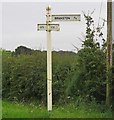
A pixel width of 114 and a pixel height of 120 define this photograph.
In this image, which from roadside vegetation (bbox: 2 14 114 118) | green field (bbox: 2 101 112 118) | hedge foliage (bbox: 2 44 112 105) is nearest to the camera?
green field (bbox: 2 101 112 118)

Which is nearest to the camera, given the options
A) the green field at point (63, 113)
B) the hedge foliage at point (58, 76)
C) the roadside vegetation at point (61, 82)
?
the green field at point (63, 113)

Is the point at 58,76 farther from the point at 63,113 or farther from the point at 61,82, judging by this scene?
the point at 63,113

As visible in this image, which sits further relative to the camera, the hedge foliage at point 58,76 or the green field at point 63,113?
the hedge foliage at point 58,76

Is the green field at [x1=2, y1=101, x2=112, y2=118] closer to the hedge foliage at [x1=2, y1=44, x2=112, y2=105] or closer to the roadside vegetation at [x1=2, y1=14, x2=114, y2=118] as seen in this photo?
the roadside vegetation at [x1=2, y1=14, x2=114, y2=118]

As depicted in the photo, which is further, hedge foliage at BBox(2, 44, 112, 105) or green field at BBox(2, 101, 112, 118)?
hedge foliage at BBox(2, 44, 112, 105)

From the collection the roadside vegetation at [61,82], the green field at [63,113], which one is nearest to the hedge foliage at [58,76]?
the roadside vegetation at [61,82]

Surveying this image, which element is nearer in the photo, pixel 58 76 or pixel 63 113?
pixel 63 113

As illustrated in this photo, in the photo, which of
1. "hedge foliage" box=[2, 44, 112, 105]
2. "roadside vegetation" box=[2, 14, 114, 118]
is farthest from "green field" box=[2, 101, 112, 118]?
"hedge foliage" box=[2, 44, 112, 105]

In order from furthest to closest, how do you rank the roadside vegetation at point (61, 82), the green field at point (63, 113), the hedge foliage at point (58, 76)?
the hedge foliage at point (58, 76) < the roadside vegetation at point (61, 82) < the green field at point (63, 113)

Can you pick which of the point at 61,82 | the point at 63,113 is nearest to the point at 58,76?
the point at 61,82

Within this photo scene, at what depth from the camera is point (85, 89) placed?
37.4 ft

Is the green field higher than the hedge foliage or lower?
lower

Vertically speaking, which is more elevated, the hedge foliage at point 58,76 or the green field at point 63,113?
the hedge foliage at point 58,76

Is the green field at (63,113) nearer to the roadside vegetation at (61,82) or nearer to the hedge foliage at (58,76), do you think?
the roadside vegetation at (61,82)
